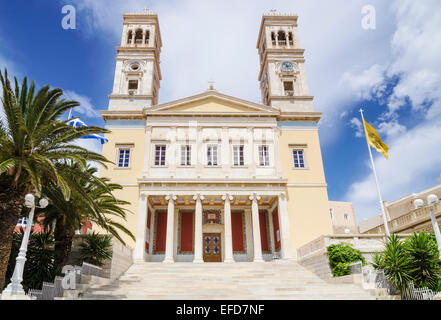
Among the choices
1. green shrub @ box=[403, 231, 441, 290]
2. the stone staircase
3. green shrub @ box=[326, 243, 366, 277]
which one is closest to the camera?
green shrub @ box=[403, 231, 441, 290]

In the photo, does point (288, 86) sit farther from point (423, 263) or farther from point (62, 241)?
point (62, 241)

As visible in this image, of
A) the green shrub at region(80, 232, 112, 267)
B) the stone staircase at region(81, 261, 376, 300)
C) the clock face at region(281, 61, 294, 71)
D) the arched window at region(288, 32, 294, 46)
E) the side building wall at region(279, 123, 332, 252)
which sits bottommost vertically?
the stone staircase at region(81, 261, 376, 300)

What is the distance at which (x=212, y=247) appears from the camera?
25891 mm

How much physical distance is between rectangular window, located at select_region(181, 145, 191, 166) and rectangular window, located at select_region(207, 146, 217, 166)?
1.49 metres

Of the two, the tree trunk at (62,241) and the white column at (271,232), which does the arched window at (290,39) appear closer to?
the white column at (271,232)

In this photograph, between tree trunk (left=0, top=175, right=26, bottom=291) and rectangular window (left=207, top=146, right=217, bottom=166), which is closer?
tree trunk (left=0, top=175, right=26, bottom=291)

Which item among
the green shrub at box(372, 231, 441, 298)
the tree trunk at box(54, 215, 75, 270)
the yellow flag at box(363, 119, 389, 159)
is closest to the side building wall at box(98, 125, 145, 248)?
the tree trunk at box(54, 215, 75, 270)

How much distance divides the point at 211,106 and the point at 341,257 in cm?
1613

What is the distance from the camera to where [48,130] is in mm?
12422

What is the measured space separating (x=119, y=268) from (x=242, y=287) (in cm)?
677

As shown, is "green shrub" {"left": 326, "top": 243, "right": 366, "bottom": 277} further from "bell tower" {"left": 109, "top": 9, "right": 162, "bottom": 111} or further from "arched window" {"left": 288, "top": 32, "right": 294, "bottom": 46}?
"arched window" {"left": 288, "top": 32, "right": 294, "bottom": 46}

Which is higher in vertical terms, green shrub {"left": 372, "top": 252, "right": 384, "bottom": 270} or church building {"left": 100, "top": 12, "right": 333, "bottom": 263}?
church building {"left": 100, "top": 12, "right": 333, "bottom": 263}

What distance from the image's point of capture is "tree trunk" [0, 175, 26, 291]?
11.5 metres

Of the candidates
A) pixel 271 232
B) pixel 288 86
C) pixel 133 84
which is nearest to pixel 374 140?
pixel 271 232
